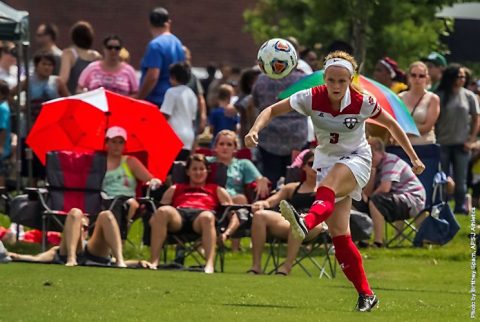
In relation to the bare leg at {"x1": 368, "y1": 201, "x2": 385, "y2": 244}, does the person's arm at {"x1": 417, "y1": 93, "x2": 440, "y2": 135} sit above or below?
above

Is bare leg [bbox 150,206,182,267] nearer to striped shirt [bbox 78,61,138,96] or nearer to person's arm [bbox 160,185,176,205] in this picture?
person's arm [bbox 160,185,176,205]

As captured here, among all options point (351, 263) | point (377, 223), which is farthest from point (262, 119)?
point (377, 223)

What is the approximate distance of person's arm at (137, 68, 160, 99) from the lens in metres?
20.2

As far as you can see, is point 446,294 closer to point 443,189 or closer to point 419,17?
point 443,189

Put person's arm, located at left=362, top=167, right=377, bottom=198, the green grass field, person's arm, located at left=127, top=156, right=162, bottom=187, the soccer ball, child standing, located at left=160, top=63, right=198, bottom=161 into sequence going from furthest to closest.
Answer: child standing, located at left=160, top=63, right=198, bottom=161
person's arm, located at left=362, top=167, right=377, bottom=198
person's arm, located at left=127, top=156, right=162, bottom=187
the soccer ball
the green grass field

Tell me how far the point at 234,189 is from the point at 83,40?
12.6ft

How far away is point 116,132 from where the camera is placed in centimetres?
1816

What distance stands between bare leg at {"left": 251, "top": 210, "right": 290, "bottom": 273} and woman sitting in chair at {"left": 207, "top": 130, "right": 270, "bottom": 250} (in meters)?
1.12

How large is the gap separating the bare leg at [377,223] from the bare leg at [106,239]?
144 inches

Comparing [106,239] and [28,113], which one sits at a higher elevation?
[28,113]

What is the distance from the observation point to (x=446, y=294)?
14914 millimetres

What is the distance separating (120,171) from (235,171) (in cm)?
138

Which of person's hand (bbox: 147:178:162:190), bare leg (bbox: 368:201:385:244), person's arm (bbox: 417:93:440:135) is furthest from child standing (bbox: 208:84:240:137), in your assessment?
person's hand (bbox: 147:178:162:190)

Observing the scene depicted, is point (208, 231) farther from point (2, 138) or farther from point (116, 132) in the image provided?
point (2, 138)
